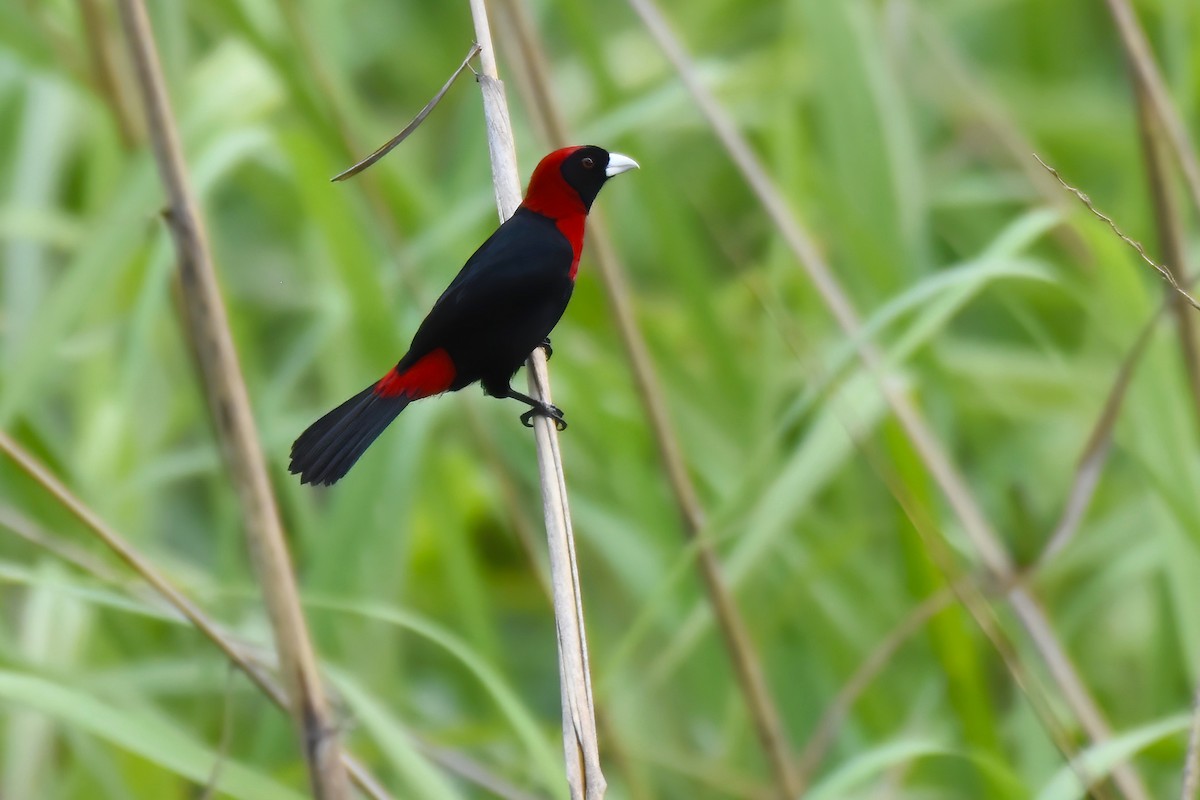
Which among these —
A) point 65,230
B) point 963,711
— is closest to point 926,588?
point 963,711

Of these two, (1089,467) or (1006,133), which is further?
(1006,133)

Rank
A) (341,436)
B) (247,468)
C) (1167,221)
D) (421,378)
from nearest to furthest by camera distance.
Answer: (247,468)
(341,436)
(421,378)
(1167,221)

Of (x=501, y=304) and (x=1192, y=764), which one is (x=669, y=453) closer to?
(x=501, y=304)

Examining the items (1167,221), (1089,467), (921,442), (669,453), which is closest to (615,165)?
(669,453)

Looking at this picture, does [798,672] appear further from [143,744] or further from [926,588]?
[143,744]

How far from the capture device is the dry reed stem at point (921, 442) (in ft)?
6.33

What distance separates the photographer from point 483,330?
1586 millimetres

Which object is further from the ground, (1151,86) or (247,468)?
(1151,86)

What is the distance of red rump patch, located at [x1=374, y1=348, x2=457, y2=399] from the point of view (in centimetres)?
165

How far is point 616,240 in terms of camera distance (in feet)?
11.5

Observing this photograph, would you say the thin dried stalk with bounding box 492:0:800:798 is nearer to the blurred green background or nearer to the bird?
the blurred green background

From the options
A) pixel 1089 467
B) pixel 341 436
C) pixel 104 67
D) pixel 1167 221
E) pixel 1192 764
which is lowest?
pixel 1192 764

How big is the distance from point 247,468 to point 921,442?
3.77ft

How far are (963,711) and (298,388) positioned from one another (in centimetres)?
200
